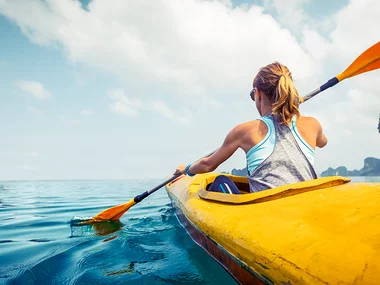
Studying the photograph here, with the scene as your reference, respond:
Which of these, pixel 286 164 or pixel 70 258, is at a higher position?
pixel 286 164

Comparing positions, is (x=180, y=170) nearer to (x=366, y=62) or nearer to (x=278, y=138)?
(x=278, y=138)

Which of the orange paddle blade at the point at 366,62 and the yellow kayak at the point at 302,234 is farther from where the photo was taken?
the orange paddle blade at the point at 366,62

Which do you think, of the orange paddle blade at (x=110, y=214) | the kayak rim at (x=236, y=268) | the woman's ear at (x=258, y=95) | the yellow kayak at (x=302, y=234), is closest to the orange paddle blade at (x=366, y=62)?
the woman's ear at (x=258, y=95)

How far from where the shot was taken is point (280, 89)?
87.9 inches

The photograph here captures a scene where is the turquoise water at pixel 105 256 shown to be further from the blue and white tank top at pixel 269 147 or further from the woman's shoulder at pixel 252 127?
the woman's shoulder at pixel 252 127

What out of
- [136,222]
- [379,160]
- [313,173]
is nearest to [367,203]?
[313,173]

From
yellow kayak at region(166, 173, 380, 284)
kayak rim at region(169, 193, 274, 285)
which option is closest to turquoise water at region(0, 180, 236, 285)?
kayak rim at region(169, 193, 274, 285)

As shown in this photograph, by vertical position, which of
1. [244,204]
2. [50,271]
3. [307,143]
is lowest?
[50,271]

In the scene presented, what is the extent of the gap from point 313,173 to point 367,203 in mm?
851

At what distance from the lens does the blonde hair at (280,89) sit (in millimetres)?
2195

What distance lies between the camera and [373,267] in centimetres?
90

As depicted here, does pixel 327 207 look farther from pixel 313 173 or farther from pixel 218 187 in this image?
pixel 218 187

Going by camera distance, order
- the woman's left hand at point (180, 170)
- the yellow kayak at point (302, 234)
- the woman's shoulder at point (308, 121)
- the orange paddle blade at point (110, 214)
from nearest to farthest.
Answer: the yellow kayak at point (302, 234), the woman's shoulder at point (308, 121), the woman's left hand at point (180, 170), the orange paddle blade at point (110, 214)

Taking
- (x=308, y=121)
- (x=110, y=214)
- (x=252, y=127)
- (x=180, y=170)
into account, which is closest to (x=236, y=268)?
(x=252, y=127)
